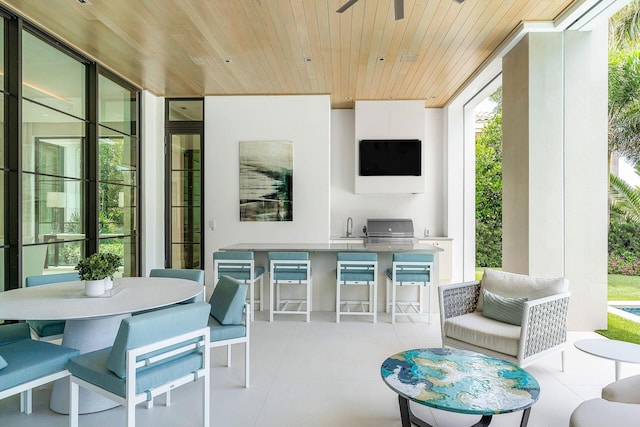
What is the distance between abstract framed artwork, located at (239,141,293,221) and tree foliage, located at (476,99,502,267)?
5605mm

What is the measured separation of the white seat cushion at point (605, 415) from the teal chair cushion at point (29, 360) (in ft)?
7.98

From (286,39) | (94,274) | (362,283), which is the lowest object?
(362,283)

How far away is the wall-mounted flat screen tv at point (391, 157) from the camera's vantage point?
5949 millimetres

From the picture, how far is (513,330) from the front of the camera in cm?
259

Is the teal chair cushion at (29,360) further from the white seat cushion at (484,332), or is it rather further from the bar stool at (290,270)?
the white seat cushion at (484,332)

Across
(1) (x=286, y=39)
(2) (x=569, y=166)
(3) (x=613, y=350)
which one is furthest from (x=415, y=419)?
(1) (x=286, y=39)

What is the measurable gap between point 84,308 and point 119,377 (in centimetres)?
54

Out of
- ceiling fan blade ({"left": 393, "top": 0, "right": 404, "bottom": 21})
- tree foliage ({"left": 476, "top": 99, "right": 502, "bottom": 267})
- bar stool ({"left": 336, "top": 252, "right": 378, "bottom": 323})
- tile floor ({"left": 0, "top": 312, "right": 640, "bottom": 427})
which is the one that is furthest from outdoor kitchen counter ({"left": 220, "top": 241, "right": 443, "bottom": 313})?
tree foliage ({"left": 476, "top": 99, "right": 502, "bottom": 267})

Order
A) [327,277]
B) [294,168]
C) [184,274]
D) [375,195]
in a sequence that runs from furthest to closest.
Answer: [375,195] < [294,168] < [327,277] < [184,274]

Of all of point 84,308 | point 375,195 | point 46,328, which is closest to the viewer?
point 84,308

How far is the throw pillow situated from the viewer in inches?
107

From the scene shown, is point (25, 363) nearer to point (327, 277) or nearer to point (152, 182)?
point (327, 277)

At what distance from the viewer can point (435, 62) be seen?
14.7ft

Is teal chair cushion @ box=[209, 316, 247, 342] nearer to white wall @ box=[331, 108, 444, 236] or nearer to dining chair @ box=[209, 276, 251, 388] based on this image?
dining chair @ box=[209, 276, 251, 388]
